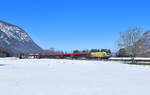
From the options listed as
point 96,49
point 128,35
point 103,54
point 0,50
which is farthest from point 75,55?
point 0,50

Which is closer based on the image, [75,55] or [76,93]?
[76,93]

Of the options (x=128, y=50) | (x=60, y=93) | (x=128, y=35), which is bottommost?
(x=60, y=93)

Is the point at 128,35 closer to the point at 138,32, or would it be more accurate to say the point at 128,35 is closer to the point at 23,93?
the point at 138,32

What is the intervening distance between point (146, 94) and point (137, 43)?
3160 centimetres

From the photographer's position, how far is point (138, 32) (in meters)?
36.7

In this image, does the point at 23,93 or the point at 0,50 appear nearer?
the point at 23,93

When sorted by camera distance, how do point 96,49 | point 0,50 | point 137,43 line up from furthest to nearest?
point 0,50 < point 96,49 < point 137,43

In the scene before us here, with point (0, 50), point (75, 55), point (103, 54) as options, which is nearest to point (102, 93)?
point (103, 54)

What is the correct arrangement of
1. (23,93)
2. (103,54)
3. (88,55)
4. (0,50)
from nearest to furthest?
(23,93) < (103,54) < (88,55) < (0,50)

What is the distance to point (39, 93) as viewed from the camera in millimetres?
6785

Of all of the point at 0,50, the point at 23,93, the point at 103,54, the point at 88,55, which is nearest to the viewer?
the point at 23,93

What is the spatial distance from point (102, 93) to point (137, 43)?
32.3 metres

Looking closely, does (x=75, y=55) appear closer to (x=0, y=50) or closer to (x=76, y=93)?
(x=76, y=93)

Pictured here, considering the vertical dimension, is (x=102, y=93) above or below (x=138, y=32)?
below
